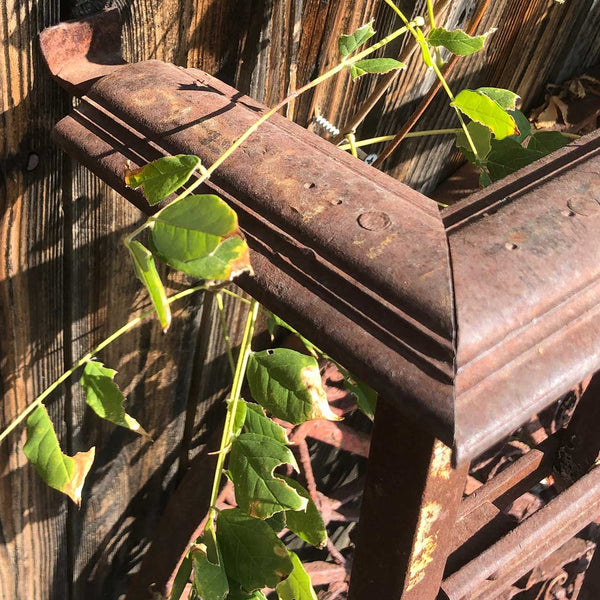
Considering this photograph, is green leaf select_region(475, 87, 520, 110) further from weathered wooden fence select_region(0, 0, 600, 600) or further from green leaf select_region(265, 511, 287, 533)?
green leaf select_region(265, 511, 287, 533)

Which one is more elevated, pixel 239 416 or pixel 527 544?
pixel 239 416

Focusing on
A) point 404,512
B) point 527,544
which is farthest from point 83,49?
point 527,544

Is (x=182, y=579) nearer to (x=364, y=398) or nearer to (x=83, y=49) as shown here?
(x=364, y=398)

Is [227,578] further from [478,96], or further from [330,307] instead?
[478,96]

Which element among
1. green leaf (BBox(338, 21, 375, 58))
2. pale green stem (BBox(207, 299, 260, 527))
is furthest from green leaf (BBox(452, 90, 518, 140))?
pale green stem (BBox(207, 299, 260, 527))

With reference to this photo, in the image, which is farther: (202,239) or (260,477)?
(260,477)

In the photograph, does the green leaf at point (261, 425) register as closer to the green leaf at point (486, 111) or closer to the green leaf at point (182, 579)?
the green leaf at point (182, 579)

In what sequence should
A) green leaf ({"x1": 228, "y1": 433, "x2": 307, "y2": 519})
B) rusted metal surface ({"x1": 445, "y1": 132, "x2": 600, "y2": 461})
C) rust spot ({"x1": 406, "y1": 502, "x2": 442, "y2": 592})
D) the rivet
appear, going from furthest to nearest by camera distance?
green leaf ({"x1": 228, "y1": 433, "x2": 307, "y2": 519})
rust spot ({"x1": 406, "y1": 502, "x2": 442, "y2": 592})
the rivet
rusted metal surface ({"x1": 445, "y1": 132, "x2": 600, "y2": 461})
